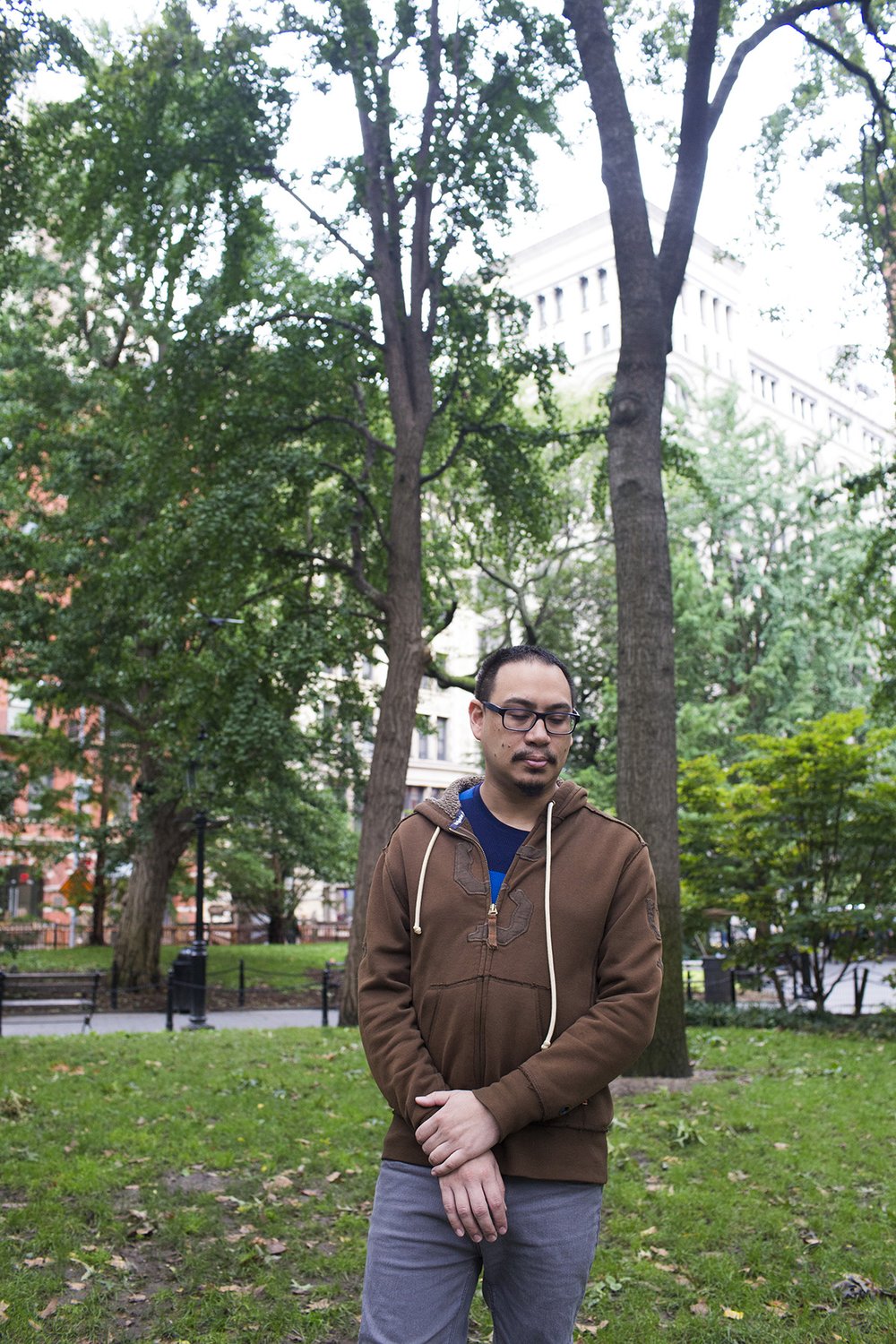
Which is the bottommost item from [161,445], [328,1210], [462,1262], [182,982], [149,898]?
[328,1210]

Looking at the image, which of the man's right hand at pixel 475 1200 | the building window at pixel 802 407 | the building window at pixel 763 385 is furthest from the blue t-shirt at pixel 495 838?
the building window at pixel 802 407

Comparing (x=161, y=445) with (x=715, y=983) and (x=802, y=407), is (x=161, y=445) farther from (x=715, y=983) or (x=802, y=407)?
(x=802, y=407)

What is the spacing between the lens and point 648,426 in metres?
11.3

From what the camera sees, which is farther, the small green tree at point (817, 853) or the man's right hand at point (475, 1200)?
the small green tree at point (817, 853)

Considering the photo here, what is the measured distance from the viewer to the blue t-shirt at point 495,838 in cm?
305

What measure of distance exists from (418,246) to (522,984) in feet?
55.5

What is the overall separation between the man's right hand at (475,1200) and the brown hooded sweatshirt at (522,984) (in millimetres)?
117

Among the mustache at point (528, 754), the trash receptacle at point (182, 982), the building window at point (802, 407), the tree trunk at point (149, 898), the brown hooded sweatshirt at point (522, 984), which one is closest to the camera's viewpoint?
the brown hooded sweatshirt at point (522, 984)

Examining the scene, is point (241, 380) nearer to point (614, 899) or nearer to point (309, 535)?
point (309, 535)

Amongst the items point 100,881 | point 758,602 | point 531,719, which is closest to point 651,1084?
point 531,719

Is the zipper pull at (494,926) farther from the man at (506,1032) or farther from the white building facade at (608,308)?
the white building facade at (608,308)

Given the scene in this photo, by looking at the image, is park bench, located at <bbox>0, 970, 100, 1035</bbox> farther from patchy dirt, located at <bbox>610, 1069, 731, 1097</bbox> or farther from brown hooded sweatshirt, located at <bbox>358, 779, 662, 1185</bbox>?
brown hooded sweatshirt, located at <bbox>358, 779, 662, 1185</bbox>

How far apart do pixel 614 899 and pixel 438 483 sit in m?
28.0

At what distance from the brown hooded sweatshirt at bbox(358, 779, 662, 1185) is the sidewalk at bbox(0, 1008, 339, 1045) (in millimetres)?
15459
